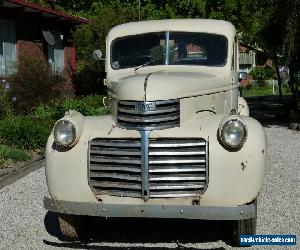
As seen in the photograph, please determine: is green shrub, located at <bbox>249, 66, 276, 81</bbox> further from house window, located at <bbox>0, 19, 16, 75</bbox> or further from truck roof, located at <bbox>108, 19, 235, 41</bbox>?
truck roof, located at <bbox>108, 19, 235, 41</bbox>

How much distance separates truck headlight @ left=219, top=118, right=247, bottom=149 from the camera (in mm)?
4961

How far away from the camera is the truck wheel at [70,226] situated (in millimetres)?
5645

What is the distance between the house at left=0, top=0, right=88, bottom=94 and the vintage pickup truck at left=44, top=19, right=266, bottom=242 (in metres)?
9.73

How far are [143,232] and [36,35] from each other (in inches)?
495

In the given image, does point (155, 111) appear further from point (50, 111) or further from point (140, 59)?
point (50, 111)

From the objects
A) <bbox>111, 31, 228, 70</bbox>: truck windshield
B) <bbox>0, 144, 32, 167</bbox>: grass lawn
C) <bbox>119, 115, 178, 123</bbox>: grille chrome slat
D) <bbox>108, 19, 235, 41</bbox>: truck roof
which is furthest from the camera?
<bbox>0, 144, 32, 167</bbox>: grass lawn

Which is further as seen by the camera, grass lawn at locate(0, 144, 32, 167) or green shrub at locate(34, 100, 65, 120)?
green shrub at locate(34, 100, 65, 120)

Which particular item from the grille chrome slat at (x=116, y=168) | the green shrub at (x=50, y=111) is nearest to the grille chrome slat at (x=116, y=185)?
the grille chrome slat at (x=116, y=168)

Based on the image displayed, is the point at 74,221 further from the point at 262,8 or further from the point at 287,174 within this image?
the point at 262,8

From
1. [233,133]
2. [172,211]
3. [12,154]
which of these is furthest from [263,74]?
[172,211]

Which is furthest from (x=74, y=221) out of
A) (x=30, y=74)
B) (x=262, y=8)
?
(x=262, y=8)

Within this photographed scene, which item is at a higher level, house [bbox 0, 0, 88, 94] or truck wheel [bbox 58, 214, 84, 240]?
house [bbox 0, 0, 88, 94]

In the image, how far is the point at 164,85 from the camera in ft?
17.6

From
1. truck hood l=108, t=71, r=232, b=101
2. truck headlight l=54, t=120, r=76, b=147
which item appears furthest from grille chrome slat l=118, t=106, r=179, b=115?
truck headlight l=54, t=120, r=76, b=147
